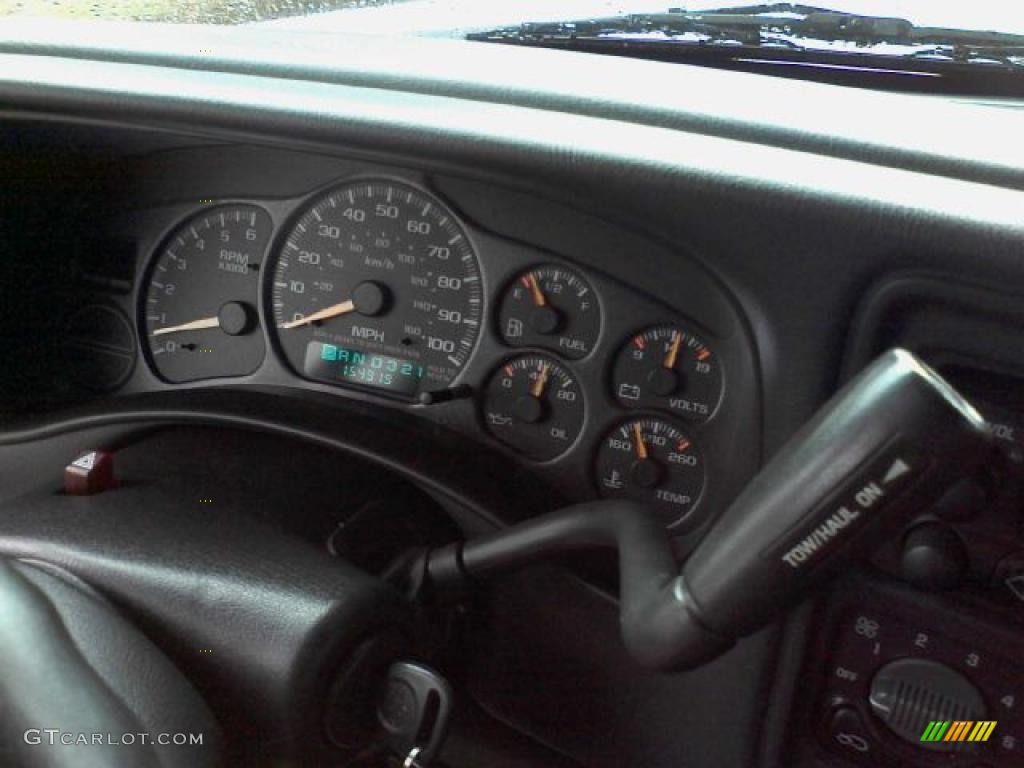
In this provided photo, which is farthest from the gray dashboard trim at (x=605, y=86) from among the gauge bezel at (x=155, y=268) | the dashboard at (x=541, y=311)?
the gauge bezel at (x=155, y=268)

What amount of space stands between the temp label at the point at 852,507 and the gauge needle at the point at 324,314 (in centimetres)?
97

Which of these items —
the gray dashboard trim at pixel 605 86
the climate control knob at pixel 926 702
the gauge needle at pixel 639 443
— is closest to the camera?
the gray dashboard trim at pixel 605 86

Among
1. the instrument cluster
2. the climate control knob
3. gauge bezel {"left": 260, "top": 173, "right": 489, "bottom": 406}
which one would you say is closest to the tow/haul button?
the climate control knob

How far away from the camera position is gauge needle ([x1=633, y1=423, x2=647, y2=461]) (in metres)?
1.67

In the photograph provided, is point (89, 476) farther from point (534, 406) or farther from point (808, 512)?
point (808, 512)

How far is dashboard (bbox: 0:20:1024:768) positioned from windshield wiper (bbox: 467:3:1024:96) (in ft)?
0.24

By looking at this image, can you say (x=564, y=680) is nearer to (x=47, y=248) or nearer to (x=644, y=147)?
(x=644, y=147)

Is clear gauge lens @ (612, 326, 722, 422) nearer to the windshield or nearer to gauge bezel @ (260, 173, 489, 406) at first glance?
gauge bezel @ (260, 173, 489, 406)

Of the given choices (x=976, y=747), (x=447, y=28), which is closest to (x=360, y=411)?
(x=447, y=28)

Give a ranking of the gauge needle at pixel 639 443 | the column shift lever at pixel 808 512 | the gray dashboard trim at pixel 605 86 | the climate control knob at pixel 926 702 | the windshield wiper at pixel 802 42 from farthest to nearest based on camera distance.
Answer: the gauge needle at pixel 639 443
the windshield wiper at pixel 802 42
the climate control knob at pixel 926 702
the gray dashboard trim at pixel 605 86
the column shift lever at pixel 808 512

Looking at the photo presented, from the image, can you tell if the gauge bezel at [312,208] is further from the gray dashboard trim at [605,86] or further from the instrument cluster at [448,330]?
the gray dashboard trim at [605,86]

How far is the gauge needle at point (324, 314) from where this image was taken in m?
1.88

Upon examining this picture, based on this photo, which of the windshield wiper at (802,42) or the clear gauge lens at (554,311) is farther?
the clear gauge lens at (554,311)

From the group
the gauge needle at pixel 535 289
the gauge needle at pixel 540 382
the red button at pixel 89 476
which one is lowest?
the red button at pixel 89 476
